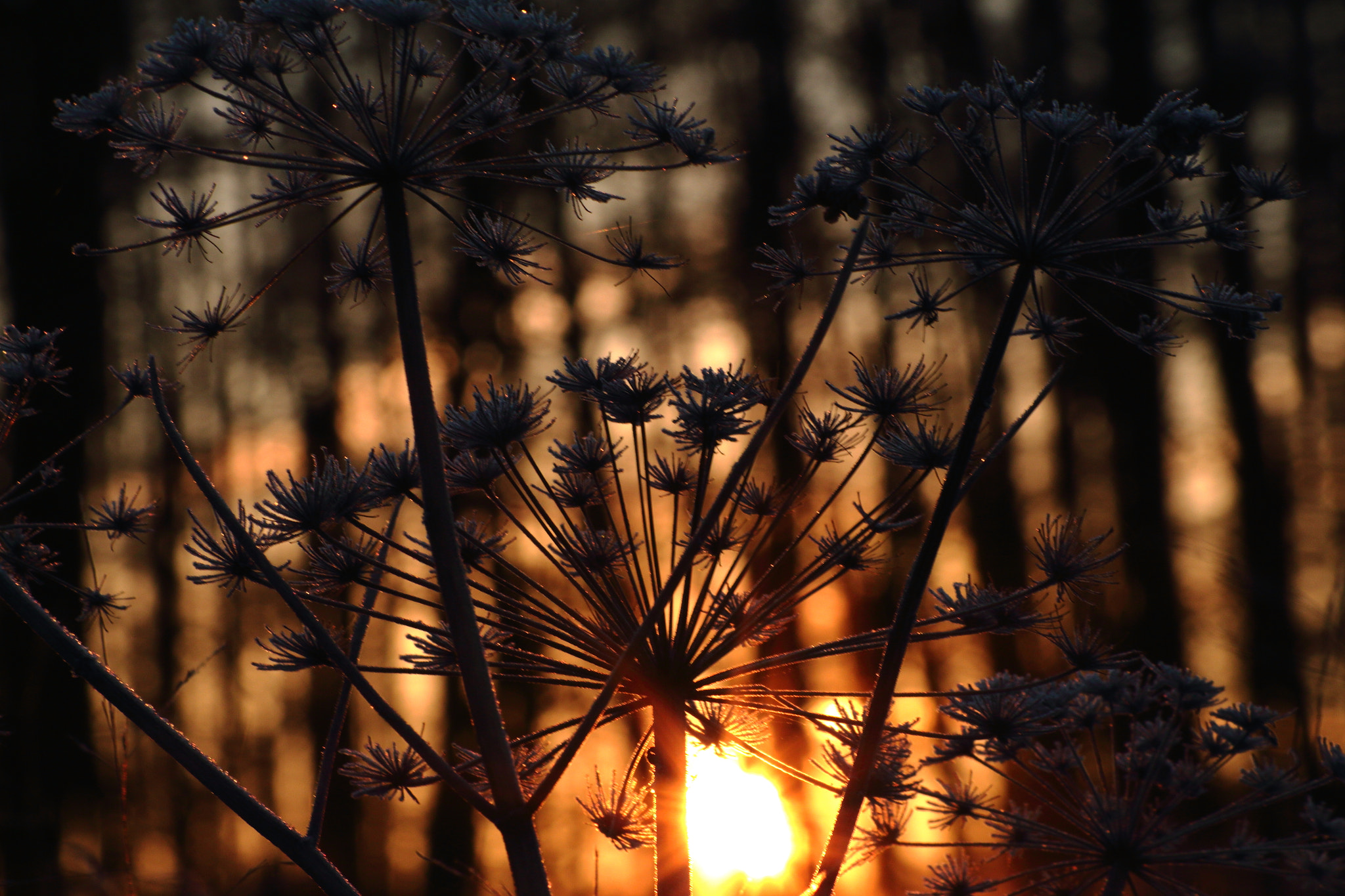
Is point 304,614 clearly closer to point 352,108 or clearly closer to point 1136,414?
point 352,108

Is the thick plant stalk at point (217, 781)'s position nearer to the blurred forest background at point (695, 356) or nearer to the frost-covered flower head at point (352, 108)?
the frost-covered flower head at point (352, 108)

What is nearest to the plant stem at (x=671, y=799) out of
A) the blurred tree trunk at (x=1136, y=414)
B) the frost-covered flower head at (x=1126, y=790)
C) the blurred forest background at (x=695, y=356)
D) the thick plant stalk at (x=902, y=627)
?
the thick plant stalk at (x=902, y=627)

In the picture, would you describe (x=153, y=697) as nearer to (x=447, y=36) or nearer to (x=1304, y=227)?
(x=447, y=36)

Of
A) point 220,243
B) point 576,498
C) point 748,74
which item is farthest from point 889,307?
point 220,243

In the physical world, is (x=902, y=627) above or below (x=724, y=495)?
below

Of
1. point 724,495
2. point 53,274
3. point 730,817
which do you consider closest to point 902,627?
point 724,495

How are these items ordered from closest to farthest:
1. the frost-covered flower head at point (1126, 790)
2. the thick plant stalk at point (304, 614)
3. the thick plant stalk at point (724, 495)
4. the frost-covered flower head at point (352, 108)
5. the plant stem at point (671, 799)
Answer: the thick plant stalk at point (724, 495), the thick plant stalk at point (304, 614), the frost-covered flower head at point (352, 108), the plant stem at point (671, 799), the frost-covered flower head at point (1126, 790)
